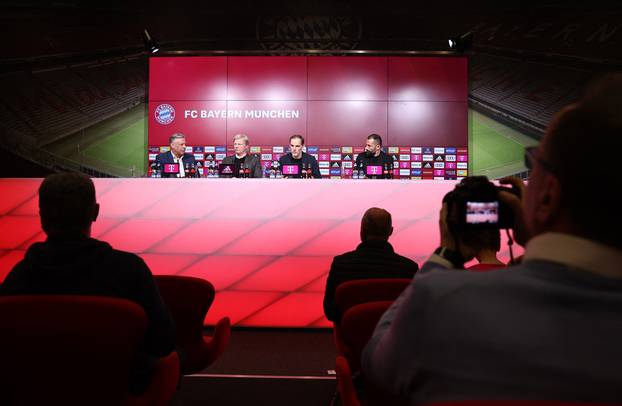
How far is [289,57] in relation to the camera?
6.80m

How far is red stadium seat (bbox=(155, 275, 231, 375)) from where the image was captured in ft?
6.43

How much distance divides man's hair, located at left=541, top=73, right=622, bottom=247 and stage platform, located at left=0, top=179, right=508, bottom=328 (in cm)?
301

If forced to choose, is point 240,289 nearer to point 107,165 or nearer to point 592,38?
point 107,165

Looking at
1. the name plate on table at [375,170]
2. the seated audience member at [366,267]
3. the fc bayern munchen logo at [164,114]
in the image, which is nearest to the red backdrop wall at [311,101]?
the fc bayern munchen logo at [164,114]

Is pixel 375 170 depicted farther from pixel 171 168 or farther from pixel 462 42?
pixel 462 42

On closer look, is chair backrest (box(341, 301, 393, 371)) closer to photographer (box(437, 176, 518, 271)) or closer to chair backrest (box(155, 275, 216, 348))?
photographer (box(437, 176, 518, 271))

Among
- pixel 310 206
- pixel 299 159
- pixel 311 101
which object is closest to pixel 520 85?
pixel 311 101

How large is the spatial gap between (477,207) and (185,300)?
1.37 m

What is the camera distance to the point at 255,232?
361cm

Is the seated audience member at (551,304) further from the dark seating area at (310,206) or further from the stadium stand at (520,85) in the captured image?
the stadium stand at (520,85)

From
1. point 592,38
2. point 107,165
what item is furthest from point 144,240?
point 592,38

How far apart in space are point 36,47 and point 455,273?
782 centimetres

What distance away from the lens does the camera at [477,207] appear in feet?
3.08

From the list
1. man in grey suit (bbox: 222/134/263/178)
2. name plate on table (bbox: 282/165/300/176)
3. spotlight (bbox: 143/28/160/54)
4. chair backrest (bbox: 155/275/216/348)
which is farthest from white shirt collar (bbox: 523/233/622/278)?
spotlight (bbox: 143/28/160/54)
